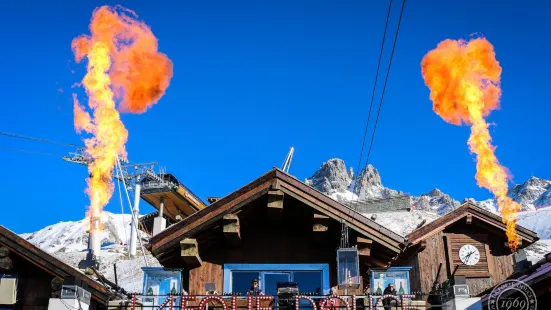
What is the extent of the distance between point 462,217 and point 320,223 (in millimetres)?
12191

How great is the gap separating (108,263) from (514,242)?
134ft

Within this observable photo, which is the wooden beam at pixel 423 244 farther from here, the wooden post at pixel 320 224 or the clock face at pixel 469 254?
the wooden post at pixel 320 224

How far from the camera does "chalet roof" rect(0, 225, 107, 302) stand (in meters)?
14.1

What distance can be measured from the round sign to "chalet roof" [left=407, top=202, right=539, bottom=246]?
36.5 feet

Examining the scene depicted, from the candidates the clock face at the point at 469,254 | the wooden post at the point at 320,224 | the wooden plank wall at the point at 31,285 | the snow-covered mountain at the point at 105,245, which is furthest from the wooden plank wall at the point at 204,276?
the snow-covered mountain at the point at 105,245

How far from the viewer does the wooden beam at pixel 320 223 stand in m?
15.0

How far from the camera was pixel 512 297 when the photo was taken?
1307cm

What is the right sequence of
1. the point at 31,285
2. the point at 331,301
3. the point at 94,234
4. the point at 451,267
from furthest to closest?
the point at 94,234 → the point at 451,267 → the point at 31,285 → the point at 331,301

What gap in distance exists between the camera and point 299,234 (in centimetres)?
1590

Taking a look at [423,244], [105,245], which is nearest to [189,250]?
[423,244]

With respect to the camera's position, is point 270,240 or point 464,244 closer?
point 270,240

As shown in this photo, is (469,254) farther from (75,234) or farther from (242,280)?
(75,234)

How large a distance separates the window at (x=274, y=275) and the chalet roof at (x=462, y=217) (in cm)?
1021

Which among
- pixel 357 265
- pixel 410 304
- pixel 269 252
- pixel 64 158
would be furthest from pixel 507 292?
pixel 64 158
